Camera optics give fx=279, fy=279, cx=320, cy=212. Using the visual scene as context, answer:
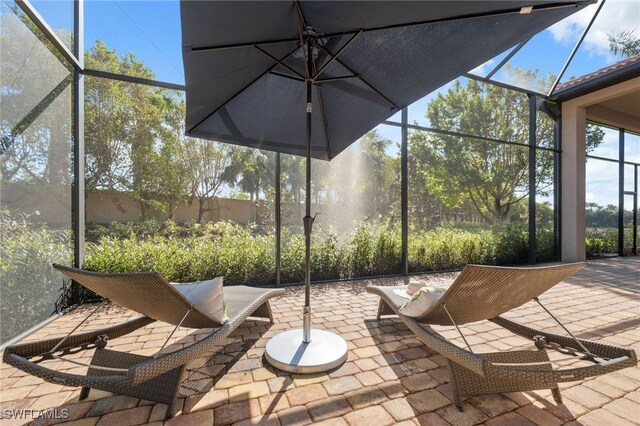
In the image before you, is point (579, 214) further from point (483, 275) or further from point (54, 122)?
point (54, 122)

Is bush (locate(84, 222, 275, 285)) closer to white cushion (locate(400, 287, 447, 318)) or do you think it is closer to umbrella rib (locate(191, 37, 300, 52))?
white cushion (locate(400, 287, 447, 318))

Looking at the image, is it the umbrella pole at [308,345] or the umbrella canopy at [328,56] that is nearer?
the umbrella canopy at [328,56]

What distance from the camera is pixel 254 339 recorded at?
258 centimetres

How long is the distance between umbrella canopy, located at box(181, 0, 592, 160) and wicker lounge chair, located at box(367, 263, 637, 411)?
1425 mm

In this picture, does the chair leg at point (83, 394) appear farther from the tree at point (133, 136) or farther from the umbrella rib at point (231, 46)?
the tree at point (133, 136)

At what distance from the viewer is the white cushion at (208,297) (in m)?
1.90

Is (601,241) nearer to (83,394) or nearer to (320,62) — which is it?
(320,62)

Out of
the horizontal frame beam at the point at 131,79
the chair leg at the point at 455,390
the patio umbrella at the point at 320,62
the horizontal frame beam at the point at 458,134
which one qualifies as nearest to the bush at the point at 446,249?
the horizontal frame beam at the point at 458,134

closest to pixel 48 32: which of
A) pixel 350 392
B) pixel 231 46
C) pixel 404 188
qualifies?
pixel 231 46

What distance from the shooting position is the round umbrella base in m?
2.02

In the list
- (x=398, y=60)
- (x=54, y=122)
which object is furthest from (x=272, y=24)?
(x=54, y=122)

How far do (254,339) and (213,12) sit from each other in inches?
97.5

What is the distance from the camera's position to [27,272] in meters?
2.60

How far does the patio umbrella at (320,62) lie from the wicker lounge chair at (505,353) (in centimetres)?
87
